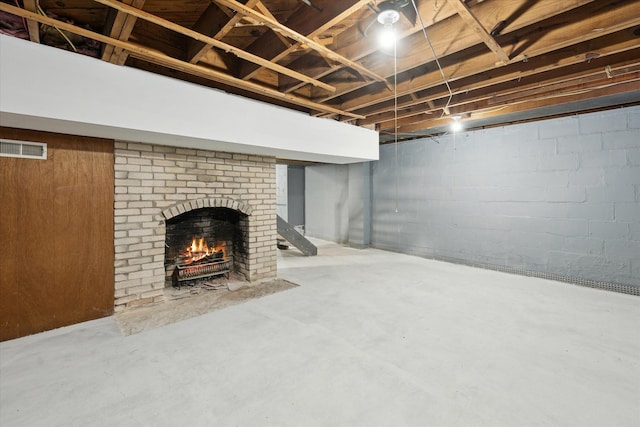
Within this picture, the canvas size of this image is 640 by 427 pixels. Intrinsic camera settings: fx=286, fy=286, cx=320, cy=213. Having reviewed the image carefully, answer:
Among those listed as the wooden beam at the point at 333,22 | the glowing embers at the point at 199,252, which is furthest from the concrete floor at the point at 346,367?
the wooden beam at the point at 333,22

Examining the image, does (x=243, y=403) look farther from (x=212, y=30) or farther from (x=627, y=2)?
(x=627, y=2)

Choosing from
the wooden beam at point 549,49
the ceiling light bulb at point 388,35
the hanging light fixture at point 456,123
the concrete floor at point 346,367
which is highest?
the hanging light fixture at point 456,123

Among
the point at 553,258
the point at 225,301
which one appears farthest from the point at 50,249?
the point at 553,258

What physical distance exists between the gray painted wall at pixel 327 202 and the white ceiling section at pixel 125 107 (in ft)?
11.8

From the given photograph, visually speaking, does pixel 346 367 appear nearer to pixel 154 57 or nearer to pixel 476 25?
pixel 476 25

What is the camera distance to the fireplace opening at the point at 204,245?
12.2 feet

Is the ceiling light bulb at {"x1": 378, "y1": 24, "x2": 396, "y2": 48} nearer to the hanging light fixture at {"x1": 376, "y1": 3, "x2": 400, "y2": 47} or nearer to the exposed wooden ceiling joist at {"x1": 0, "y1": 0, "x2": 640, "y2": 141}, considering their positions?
the hanging light fixture at {"x1": 376, "y1": 3, "x2": 400, "y2": 47}

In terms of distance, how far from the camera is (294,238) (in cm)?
570

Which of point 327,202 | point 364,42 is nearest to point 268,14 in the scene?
point 364,42

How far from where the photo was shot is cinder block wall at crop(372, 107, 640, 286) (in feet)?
11.5

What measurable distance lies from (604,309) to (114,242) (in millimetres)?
5078

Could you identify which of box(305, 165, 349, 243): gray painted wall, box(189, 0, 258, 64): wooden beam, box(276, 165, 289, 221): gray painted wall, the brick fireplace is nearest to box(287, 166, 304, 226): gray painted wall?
box(276, 165, 289, 221): gray painted wall

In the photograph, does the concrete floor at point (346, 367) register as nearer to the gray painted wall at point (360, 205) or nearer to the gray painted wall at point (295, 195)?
the gray painted wall at point (360, 205)

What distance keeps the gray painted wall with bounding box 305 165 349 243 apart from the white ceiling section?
359cm
